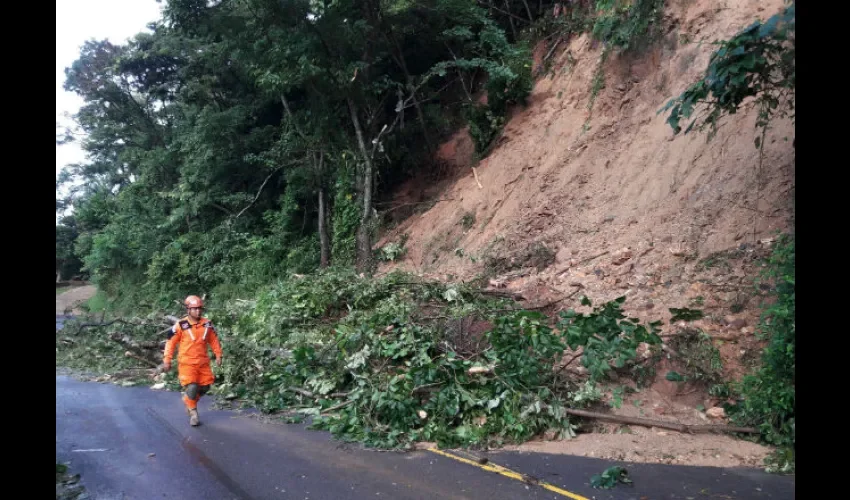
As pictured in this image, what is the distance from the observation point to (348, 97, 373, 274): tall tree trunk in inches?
636

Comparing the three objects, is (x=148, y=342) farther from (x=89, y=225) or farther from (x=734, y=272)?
(x=89, y=225)

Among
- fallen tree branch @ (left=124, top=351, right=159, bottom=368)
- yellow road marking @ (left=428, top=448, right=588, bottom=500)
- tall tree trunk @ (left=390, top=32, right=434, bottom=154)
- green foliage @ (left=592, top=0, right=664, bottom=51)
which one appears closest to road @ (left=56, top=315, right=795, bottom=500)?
yellow road marking @ (left=428, top=448, right=588, bottom=500)

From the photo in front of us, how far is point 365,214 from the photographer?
1625 centimetres

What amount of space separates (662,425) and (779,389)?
3.91ft

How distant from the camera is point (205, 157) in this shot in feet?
67.9

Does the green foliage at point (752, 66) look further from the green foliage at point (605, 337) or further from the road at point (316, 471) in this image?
the road at point (316, 471)

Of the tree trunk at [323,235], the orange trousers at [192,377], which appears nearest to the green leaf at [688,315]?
the orange trousers at [192,377]

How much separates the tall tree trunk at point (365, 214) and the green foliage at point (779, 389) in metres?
11.2

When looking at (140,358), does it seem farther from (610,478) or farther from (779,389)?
(779,389)

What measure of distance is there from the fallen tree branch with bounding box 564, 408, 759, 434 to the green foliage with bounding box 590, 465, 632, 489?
50.6 inches

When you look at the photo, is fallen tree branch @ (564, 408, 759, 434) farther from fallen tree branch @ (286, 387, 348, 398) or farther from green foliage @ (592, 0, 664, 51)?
green foliage @ (592, 0, 664, 51)

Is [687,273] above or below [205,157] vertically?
below
